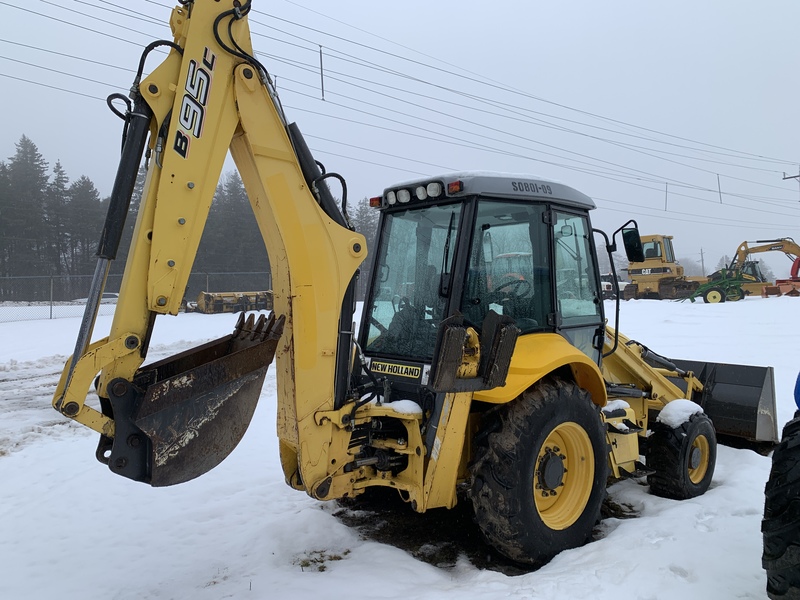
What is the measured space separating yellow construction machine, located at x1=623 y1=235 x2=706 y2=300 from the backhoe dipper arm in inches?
1087

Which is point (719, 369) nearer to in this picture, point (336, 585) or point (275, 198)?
point (336, 585)

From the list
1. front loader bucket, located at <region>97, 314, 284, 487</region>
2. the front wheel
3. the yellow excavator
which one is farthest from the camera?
the front wheel

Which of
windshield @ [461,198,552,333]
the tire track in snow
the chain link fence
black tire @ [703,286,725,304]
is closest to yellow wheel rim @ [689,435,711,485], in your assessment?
Answer: windshield @ [461,198,552,333]

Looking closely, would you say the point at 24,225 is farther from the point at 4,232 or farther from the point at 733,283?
the point at 733,283

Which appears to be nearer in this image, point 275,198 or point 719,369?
point 275,198

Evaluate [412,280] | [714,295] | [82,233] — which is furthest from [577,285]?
[82,233]

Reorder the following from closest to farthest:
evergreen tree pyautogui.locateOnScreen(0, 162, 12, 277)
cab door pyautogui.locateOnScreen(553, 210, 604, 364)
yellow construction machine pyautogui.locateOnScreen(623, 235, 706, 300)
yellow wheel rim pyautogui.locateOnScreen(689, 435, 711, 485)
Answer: cab door pyautogui.locateOnScreen(553, 210, 604, 364)
yellow wheel rim pyautogui.locateOnScreen(689, 435, 711, 485)
yellow construction machine pyautogui.locateOnScreen(623, 235, 706, 300)
evergreen tree pyautogui.locateOnScreen(0, 162, 12, 277)

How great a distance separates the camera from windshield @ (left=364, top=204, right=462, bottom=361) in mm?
3750

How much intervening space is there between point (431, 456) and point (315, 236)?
146 centimetres

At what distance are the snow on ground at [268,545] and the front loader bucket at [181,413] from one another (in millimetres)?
889

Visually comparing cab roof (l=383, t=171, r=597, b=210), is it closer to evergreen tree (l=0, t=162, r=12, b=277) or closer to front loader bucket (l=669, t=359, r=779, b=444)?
front loader bucket (l=669, t=359, r=779, b=444)

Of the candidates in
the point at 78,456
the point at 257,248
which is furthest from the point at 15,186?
the point at 78,456

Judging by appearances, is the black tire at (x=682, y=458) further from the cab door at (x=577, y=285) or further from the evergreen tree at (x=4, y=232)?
the evergreen tree at (x=4, y=232)

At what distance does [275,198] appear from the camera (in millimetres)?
3082
